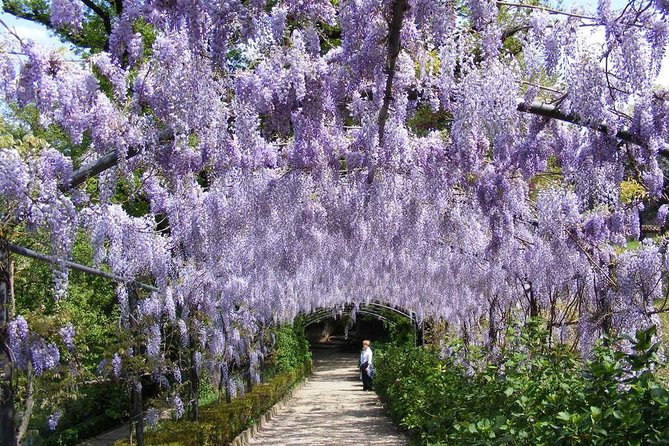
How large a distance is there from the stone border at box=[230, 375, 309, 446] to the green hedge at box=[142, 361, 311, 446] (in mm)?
66

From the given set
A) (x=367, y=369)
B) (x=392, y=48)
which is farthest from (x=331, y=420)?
(x=392, y=48)

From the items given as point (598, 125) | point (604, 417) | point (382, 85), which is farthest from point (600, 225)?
point (604, 417)

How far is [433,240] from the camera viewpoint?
836 cm

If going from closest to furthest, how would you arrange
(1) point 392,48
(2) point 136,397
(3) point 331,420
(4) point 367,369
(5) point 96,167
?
(1) point 392,48, (5) point 96,167, (2) point 136,397, (3) point 331,420, (4) point 367,369

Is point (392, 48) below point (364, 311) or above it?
above

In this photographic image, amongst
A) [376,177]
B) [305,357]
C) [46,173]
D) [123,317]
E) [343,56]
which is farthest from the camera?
[305,357]

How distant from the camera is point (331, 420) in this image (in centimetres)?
1220

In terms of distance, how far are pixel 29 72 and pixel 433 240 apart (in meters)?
5.31

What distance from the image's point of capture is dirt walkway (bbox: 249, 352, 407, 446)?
10.1m

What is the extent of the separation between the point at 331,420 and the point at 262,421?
1176 millimetres

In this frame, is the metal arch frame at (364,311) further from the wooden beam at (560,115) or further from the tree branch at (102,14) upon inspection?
the wooden beam at (560,115)

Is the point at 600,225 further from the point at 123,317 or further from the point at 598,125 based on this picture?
the point at 123,317

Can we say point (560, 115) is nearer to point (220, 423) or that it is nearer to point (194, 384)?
point (220, 423)

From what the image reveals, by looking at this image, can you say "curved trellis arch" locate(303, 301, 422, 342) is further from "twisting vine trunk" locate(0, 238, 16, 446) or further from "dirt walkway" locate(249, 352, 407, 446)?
"twisting vine trunk" locate(0, 238, 16, 446)
